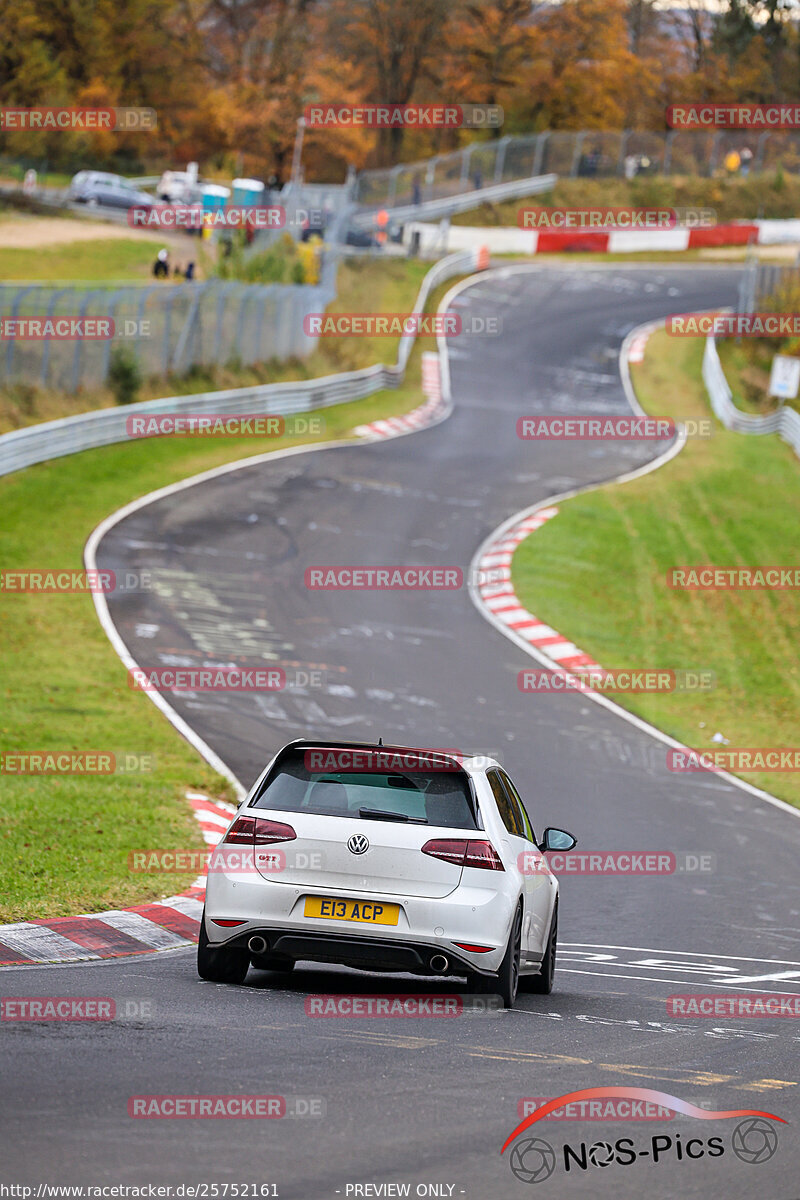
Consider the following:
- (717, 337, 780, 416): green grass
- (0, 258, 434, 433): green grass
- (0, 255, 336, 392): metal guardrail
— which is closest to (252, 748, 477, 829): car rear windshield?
(0, 258, 434, 433): green grass

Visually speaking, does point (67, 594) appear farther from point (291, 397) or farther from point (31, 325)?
point (291, 397)

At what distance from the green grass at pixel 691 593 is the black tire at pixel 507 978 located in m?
10.9

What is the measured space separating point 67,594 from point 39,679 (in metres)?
4.39

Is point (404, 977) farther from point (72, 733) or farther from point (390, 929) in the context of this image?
point (72, 733)

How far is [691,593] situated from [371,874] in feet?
69.4

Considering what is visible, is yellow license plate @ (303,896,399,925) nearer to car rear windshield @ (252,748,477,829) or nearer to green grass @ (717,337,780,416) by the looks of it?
car rear windshield @ (252,748,477,829)

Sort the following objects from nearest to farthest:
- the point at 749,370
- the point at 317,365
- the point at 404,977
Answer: the point at 404,977
the point at 317,365
the point at 749,370

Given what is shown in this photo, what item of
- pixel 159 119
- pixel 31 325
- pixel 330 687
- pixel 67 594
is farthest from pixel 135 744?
pixel 159 119

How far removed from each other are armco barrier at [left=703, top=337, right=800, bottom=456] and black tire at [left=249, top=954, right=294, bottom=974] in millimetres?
34499

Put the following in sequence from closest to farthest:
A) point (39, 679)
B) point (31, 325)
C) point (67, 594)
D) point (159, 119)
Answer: point (39, 679) → point (67, 594) → point (31, 325) → point (159, 119)

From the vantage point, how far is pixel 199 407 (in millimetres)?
37125

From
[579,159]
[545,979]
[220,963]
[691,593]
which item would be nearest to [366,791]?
[220,963]

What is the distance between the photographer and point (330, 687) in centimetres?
2033

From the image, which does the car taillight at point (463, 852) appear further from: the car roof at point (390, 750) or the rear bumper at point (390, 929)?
the car roof at point (390, 750)
